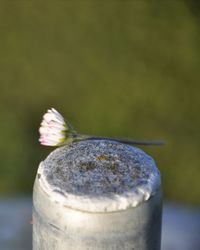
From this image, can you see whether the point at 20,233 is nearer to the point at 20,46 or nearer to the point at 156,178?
the point at 156,178

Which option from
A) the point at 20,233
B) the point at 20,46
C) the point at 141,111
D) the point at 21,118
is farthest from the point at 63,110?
the point at 20,233

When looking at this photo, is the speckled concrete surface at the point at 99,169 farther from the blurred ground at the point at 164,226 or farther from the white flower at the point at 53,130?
the blurred ground at the point at 164,226

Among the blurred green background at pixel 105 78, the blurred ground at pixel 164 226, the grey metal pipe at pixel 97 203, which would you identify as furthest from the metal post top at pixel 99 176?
the blurred green background at pixel 105 78

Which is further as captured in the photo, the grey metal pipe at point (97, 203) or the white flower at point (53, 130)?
the white flower at point (53, 130)

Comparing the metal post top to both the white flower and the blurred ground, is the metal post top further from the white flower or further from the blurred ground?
the blurred ground

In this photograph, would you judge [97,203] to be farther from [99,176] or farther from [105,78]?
[105,78]

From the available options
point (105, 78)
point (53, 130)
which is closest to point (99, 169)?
point (53, 130)

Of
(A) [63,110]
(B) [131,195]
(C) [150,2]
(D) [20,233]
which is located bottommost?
(D) [20,233]
